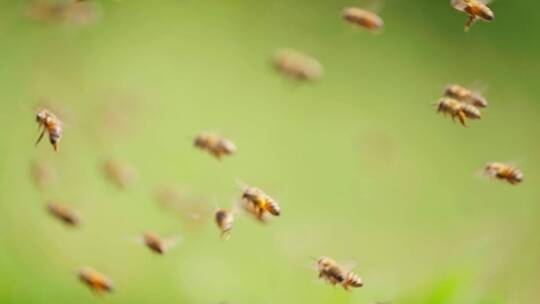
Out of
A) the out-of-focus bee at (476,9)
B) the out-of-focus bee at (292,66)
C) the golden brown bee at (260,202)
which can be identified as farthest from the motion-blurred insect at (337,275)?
the out-of-focus bee at (292,66)

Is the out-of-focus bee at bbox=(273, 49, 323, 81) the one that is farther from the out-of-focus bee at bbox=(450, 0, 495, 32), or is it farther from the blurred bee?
the out-of-focus bee at bbox=(450, 0, 495, 32)

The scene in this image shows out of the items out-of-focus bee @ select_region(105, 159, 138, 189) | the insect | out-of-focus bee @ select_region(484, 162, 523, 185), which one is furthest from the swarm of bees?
out-of-focus bee @ select_region(105, 159, 138, 189)

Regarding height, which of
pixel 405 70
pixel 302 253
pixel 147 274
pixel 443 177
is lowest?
pixel 147 274

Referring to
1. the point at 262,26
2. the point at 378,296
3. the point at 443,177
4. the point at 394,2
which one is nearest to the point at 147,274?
the point at 378,296

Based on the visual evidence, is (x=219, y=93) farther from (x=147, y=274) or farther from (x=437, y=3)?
(x=147, y=274)

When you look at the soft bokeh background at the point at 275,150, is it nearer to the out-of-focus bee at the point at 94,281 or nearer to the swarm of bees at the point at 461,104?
the out-of-focus bee at the point at 94,281
